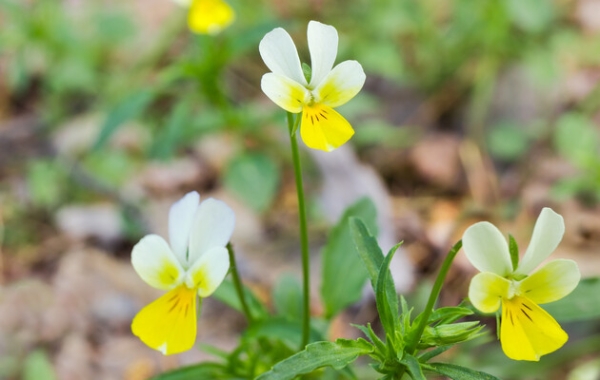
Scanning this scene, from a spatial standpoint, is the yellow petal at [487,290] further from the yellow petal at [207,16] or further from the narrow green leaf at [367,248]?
the yellow petal at [207,16]

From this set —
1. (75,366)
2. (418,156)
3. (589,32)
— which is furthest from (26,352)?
(589,32)

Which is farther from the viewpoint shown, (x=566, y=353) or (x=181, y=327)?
(x=566, y=353)

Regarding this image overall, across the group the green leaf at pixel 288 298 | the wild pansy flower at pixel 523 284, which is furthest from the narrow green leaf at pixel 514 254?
the green leaf at pixel 288 298

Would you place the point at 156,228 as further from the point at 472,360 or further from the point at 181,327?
the point at 181,327

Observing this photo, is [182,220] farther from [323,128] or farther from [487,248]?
[487,248]

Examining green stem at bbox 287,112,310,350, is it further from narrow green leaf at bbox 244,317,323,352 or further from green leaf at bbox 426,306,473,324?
green leaf at bbox 426,306,473,324

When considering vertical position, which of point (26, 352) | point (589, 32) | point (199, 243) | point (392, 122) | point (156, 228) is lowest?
point (199, 243)

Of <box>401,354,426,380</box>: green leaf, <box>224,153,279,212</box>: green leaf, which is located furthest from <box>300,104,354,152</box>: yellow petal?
<box>224,153,279,212</box>: green leaf
